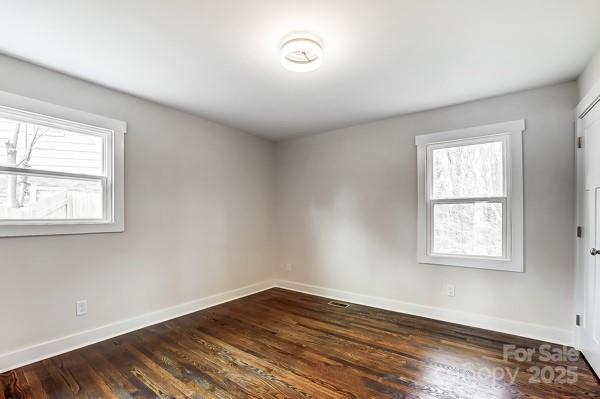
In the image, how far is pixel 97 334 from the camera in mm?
2770

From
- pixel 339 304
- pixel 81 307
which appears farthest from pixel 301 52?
pixel 339 304

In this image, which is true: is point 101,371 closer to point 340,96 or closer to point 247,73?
point 247,73

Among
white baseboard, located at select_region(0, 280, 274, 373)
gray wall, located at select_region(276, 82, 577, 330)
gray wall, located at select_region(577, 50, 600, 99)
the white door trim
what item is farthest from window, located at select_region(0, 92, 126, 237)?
→ the white door trim

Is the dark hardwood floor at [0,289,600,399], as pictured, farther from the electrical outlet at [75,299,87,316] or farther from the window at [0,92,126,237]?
the window at [0,92,126,237]

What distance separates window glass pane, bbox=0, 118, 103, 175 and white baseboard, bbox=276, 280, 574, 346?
3.28 metres

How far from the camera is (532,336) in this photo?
9.32 feet

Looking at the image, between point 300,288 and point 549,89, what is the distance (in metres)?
3.88

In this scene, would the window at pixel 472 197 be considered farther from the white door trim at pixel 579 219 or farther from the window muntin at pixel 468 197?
the white door trim at pixel 579 219

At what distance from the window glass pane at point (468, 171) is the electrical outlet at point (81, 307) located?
3.81 meters

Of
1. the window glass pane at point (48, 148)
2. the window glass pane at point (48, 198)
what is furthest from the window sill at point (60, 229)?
the window glass pane at point (48, 148)

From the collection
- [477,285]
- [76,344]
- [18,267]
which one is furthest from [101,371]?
[477,285]

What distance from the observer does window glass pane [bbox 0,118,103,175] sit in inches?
94.0

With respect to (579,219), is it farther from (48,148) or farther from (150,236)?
(48,148)

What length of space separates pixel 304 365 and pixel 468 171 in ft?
8.74
